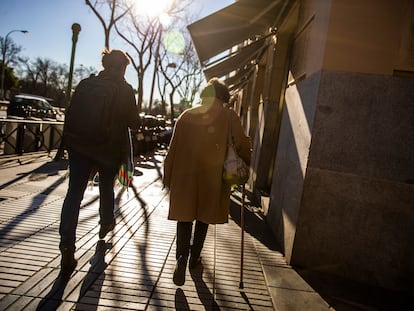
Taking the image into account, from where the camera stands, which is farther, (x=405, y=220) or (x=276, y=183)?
(x=276, y=183)

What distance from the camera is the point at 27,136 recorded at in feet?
31.2

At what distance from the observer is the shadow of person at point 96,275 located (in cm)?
264

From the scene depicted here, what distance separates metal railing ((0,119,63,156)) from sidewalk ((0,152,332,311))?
4.00 metres

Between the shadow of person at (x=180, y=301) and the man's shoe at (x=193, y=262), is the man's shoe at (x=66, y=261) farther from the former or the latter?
the man's shoe at (x=193, y=262)

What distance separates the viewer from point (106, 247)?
3707 mm

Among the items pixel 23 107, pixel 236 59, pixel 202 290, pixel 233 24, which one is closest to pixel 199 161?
pixel 202 290

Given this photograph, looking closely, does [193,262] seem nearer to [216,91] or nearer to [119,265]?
[119,265]

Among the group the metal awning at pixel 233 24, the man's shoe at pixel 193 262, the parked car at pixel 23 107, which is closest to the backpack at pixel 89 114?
the man's shoe at pixel 193 262

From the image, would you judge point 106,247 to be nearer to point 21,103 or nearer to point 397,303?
point 397,303

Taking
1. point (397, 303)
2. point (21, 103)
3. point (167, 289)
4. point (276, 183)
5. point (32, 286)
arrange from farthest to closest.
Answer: point (21, 103)
point (276, 183)
point (397, 303)
point (167, 289)
point (32, 286)

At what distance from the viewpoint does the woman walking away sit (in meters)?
3.10

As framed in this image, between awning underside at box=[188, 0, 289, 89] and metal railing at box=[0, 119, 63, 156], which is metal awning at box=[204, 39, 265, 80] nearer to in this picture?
awning underside at box=[188, 0, 289, 89]

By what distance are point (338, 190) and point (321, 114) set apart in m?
0.83

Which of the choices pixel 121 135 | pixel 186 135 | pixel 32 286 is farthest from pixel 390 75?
pixel 32 286
